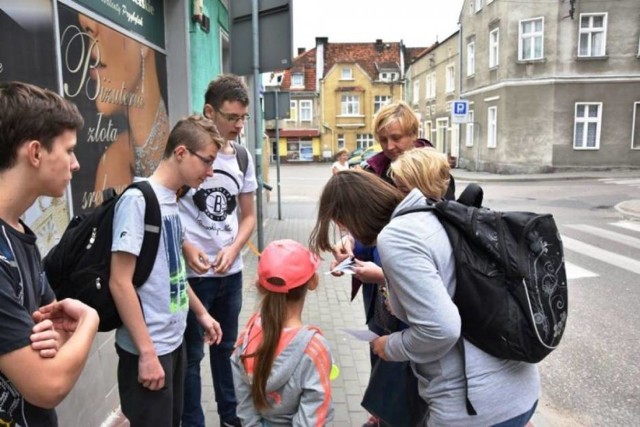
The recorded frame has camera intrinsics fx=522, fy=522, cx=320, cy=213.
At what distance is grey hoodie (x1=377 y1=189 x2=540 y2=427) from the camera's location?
1.56 m

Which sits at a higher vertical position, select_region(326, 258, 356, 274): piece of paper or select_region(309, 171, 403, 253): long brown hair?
select_region(309, 171, 403, 253): long brown hair

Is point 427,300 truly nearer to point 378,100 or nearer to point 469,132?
point 469,132

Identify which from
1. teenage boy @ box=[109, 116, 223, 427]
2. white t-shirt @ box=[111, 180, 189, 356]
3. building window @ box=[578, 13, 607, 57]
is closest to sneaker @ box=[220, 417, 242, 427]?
teenage boy @ box=[109, 116, 223, 427]

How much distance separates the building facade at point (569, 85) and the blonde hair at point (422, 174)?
84.7 feet

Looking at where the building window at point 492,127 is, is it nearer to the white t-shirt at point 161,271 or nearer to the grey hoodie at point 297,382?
the white t-shirt at point 161,271

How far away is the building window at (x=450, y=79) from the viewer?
34.8 m

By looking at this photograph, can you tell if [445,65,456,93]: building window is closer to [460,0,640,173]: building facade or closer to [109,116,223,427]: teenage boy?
[460,0,640,173]: building facade

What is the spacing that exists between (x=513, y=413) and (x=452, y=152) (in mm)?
34841

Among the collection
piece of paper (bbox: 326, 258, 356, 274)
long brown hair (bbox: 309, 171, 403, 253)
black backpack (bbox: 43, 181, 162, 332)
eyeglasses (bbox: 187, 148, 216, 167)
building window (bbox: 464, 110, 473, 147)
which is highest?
building window (bbox: 464, 110, 473, 147)

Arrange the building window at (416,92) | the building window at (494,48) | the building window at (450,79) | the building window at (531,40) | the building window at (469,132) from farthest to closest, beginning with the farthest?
the building window at (416,92), the building window at (450,79), the building window at (469,132), the building window at (494,48), the building window at (531,40)

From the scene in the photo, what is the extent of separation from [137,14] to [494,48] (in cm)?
2663

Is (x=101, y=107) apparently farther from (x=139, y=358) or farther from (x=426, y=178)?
(x=426, y=178)

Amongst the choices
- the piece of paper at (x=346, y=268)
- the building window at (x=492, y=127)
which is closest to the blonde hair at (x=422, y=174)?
the piece of paper at (x=346, y=268)

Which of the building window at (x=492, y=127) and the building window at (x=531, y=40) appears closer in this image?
the building window at (x=531, y=40)
